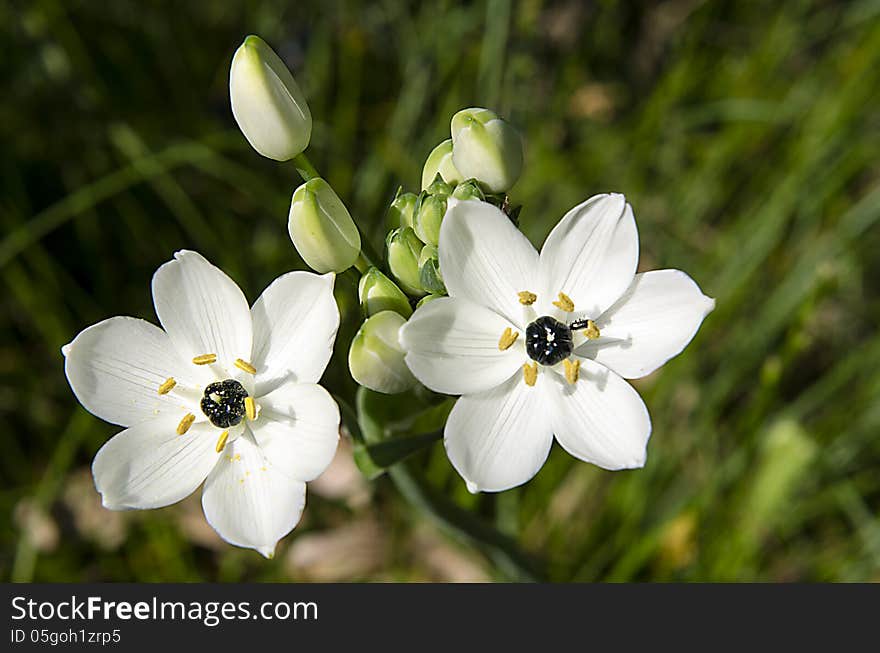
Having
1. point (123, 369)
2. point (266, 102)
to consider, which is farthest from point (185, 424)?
point (266, 102)

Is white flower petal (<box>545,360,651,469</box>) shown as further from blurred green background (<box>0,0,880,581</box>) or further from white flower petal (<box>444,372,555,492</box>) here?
blurred green background (<box>0,0,880,581</box>)

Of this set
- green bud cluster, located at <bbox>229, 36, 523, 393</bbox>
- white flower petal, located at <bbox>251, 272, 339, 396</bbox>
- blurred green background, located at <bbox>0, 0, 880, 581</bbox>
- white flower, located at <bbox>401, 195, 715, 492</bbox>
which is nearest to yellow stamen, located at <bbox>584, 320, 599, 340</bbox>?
white flower, located at <bbox>401, 195, 715, 492</bbox>

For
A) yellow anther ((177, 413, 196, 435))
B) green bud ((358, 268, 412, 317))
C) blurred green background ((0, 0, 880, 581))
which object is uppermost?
blurred green background ((0, 0, 880, 581))

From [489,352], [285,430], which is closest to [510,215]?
[489,352]

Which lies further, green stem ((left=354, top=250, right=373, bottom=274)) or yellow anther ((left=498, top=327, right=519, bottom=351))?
green stem ((left=354, top=250, right=373, bottom=274))

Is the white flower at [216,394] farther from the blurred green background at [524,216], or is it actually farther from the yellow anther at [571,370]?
the blurred green background at [524,216]

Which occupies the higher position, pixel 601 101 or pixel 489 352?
pixel 601 101

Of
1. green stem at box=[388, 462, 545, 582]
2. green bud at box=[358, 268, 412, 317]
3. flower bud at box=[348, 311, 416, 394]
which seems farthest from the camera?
green stem at box=[388, 462, 545, 582]

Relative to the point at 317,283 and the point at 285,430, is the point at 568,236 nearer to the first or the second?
the point at 317,283
